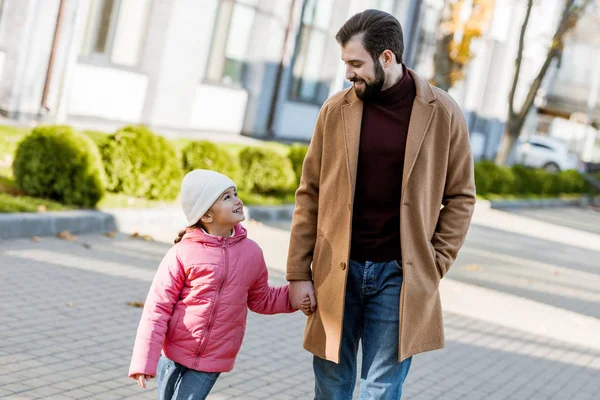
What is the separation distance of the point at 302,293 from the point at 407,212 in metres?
0.58

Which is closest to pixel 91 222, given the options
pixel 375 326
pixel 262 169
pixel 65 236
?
pixel 65 236

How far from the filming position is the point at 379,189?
4.20 metres

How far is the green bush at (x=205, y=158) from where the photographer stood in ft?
46.4

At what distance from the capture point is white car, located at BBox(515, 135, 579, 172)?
47.4 metres

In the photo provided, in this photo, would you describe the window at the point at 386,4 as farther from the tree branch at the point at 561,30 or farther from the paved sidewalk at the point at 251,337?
the paved sidewalk at the point at 251,337

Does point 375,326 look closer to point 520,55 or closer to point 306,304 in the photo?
point 306,304

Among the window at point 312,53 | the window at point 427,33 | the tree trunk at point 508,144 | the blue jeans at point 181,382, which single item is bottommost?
the blue jeans at point 181,382

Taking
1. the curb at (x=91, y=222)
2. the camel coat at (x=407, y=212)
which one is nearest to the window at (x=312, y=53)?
the curb at (x=91, y=222)

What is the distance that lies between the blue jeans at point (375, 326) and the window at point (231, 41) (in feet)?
60.3

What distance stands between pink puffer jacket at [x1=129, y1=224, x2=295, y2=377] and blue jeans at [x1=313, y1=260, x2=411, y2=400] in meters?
0.43

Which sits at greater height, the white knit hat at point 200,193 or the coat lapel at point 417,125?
the coat lapel at point 417,125

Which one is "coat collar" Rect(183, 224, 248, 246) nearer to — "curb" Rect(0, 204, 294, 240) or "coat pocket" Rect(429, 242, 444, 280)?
"coat pocket" Rect(429, 242, 444, 280)

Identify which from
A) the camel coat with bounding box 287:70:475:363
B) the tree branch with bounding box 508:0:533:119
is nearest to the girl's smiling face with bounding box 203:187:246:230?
the camel coat with bounding box 287:70:475:363

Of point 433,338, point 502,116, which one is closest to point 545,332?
point 433,338
